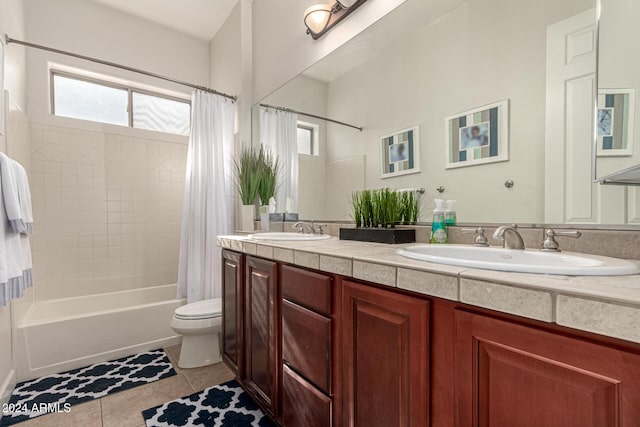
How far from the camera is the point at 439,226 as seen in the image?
1213 mm

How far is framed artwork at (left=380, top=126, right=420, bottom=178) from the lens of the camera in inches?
55.6

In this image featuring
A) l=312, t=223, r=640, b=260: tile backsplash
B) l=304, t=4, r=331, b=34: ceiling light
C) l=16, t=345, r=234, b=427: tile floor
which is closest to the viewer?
l=312, t=223, r=640, b=260: tile backsplash

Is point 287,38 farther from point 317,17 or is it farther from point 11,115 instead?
point 11,115

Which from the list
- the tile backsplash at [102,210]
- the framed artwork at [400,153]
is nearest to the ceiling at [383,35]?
the framed artwork at [400,153]

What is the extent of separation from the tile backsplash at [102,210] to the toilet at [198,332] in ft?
3.77

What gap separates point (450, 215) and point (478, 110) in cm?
43

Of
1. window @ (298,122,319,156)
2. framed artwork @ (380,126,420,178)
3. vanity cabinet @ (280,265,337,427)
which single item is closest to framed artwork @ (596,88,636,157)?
framed artwork @ (380,126,420,178)

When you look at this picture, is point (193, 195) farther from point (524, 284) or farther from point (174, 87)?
point (524, 284)

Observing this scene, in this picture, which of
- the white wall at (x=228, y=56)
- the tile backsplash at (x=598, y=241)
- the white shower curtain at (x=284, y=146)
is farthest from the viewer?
the white wall at (x=228, y=56)

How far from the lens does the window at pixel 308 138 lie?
202 centimetres

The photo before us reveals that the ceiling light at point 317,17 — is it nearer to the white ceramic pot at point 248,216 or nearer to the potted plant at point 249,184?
the potted plant at point 249,184

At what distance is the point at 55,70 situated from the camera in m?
2.58

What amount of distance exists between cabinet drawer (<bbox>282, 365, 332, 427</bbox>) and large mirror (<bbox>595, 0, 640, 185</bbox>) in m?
1.09

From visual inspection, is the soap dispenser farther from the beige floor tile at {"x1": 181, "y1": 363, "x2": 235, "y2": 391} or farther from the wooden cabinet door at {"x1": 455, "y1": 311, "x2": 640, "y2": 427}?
the beige floor tile at {"x1": 181, "y1": 363, "x2": 235, "y2": 391}
